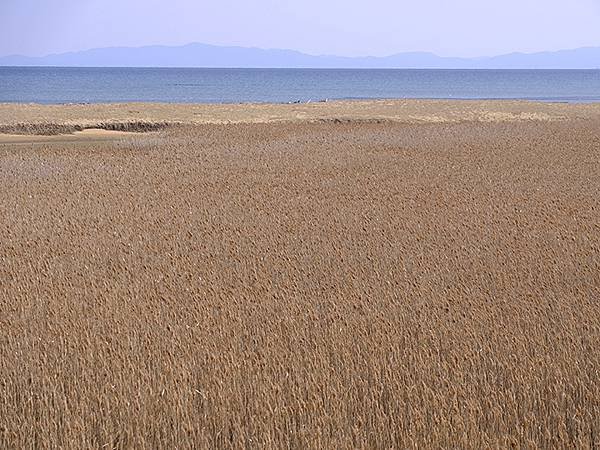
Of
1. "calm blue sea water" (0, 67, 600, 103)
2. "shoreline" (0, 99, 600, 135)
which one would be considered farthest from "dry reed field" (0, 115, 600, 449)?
"calm blue sea water" (0, 67, 600, 103)

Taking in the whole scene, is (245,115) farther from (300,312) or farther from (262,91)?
(262,91)

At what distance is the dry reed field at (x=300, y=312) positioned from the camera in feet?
19.2

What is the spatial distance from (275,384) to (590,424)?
2121 mm

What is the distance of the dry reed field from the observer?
5.85m

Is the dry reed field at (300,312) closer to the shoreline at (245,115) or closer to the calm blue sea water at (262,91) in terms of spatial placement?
the shoreline at (245,115)

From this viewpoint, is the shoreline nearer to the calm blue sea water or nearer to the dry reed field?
the dry reed field

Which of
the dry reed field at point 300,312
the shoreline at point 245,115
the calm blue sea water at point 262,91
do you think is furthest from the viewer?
the calm blue sea water at point 262,91

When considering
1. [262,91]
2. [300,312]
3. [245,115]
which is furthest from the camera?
[262,91]

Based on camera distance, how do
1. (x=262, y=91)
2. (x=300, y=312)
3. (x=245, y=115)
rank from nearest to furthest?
(x=300, y=312)
(x=245, y=115)
(x=262, y=91)

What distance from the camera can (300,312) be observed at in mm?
8375

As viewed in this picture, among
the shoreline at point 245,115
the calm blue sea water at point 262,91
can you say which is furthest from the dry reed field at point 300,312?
the calm blue sea water at point 262,91

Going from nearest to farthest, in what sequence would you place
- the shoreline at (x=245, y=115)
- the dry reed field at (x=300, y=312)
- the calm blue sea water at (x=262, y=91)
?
1. the dry reed field at (x=300, y=312)
2. the shoreline at (x=245, y=115)
3. the calm blue sea water at (x=262, y=91)

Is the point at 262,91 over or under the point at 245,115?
under

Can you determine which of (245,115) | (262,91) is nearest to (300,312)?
(245,115)
